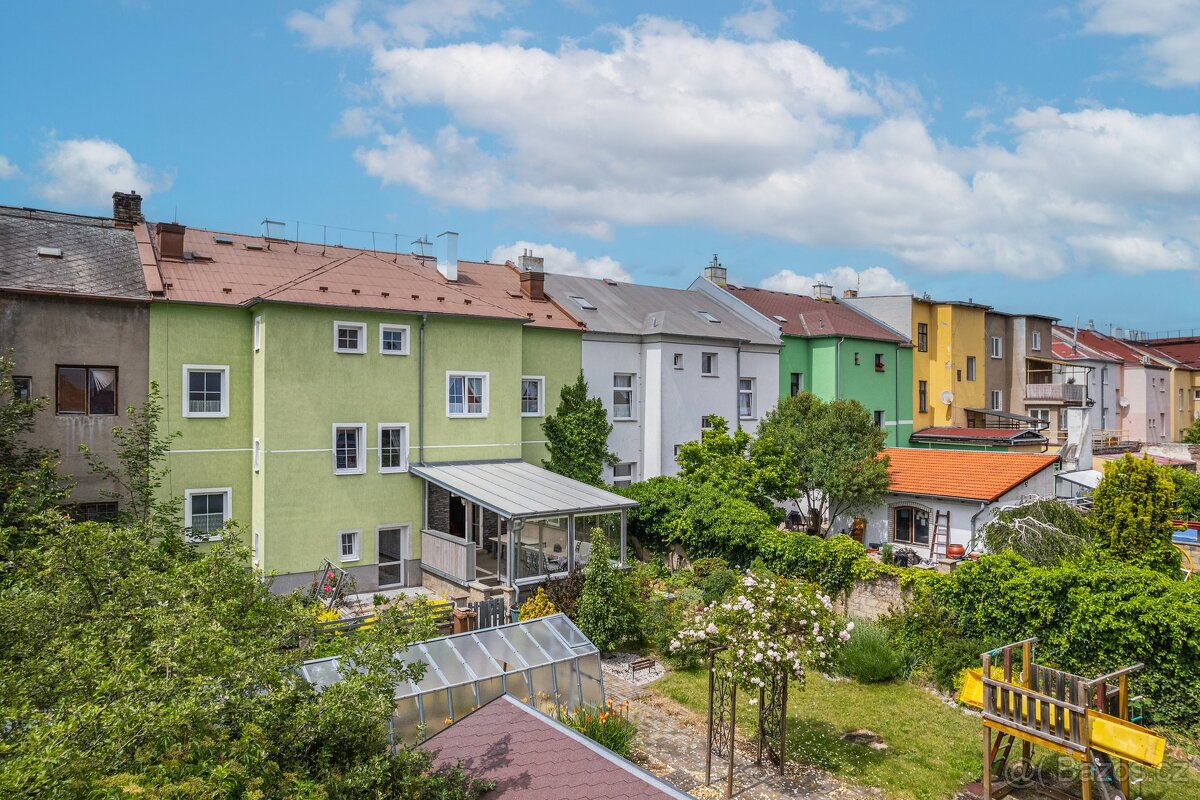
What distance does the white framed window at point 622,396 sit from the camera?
1180 inches

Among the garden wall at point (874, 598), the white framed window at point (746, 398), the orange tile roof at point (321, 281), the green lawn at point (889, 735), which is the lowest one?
the green lawn at point (889, 735)

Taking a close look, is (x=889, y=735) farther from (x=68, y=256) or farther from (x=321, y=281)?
(x=68, y=256)

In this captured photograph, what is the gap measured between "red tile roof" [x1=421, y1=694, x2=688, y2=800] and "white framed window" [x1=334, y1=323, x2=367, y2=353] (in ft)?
48.0

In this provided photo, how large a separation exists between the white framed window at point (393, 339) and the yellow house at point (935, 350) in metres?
27.2

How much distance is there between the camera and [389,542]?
2386 cm

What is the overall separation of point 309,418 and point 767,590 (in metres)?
14.5

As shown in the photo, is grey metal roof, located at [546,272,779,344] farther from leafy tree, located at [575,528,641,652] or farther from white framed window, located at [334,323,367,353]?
leafy tree, located at [575,528,641,652]

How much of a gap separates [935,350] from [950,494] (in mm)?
16557

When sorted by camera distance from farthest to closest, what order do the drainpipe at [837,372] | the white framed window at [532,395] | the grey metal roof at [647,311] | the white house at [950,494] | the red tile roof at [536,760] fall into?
the drainpipe at [837,372]
the grey metal roof at [647,311]
the white framed window at [532,395]
the white house at [950,494]
the red tile roof at [536,760]

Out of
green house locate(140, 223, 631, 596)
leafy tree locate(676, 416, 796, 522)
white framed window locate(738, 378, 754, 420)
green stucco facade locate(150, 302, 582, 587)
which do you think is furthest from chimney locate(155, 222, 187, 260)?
white framed window locate(738, 378, 754, 420)

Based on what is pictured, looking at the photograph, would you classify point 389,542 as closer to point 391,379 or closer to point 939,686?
point 391,379

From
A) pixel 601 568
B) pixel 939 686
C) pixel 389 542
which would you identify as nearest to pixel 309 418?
pixel 389 542

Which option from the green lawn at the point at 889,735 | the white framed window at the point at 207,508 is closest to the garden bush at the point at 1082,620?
the green lawn at the point at 889,735

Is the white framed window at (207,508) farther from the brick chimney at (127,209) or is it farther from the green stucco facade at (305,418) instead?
the brick chimney at (127,209)
